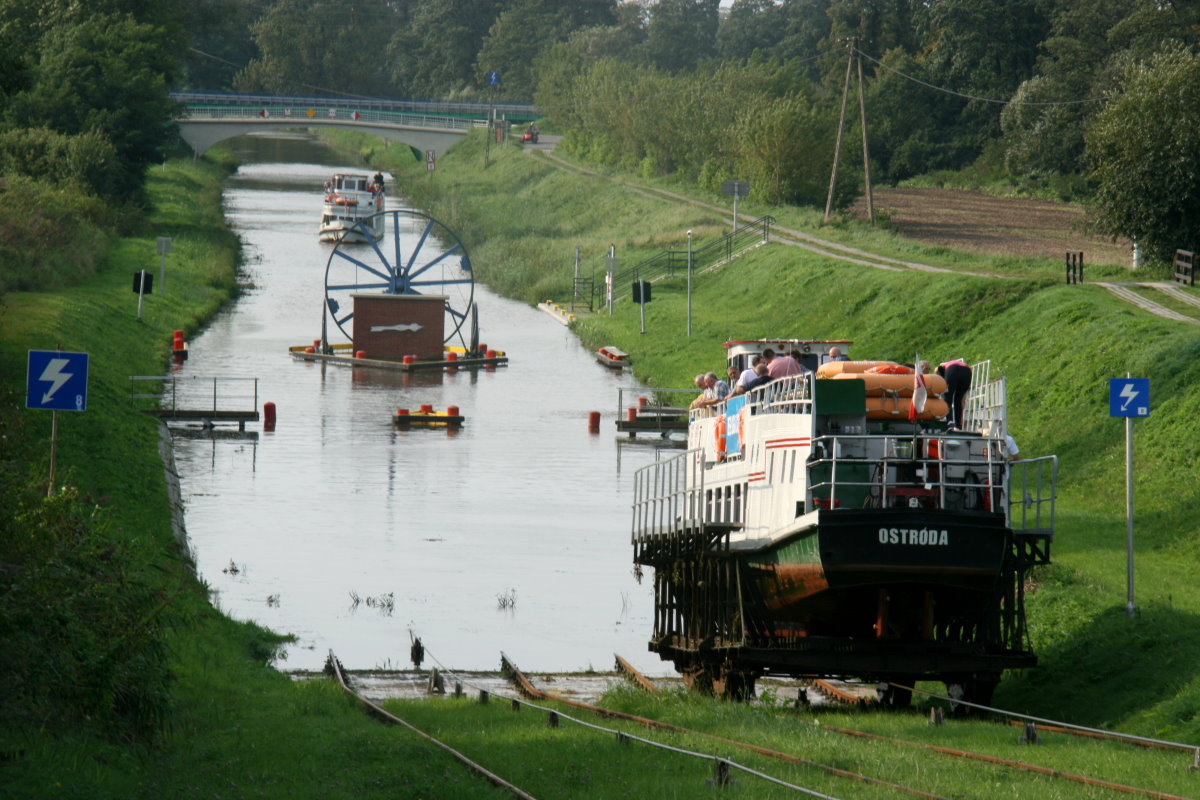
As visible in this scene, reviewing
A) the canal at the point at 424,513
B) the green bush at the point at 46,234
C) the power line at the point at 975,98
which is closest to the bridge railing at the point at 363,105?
the power line at the point at 975,98

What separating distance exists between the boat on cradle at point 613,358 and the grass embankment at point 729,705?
115 centimetres

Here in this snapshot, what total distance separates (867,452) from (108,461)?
18625mm

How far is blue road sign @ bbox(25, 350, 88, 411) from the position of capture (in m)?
21.9

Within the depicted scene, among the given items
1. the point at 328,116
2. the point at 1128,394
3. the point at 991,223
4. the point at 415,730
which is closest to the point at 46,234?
the point at 991,223

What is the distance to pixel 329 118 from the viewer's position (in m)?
140

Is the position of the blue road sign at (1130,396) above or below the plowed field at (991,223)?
below

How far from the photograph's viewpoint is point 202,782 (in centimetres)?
1408

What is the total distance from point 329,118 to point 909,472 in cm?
12477

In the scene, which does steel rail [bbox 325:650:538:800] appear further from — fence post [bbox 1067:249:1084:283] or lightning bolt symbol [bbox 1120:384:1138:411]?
fence post [bbox 1067:249:1084:283]

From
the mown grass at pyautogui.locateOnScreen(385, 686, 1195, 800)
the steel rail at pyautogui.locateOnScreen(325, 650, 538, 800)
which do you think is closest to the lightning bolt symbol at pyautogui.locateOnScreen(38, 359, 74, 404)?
the steel rail at pyautogui.locateOnScreen(325, 650, 538, 800)

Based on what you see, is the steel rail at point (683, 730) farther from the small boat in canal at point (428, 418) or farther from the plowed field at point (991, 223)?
the plowed field at point (991, 223)

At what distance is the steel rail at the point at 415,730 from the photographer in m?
14.2

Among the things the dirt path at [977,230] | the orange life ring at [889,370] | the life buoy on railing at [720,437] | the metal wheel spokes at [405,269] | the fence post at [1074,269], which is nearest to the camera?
the orange life ring at [889,370]

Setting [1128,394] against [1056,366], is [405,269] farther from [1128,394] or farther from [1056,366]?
[1128,394]
